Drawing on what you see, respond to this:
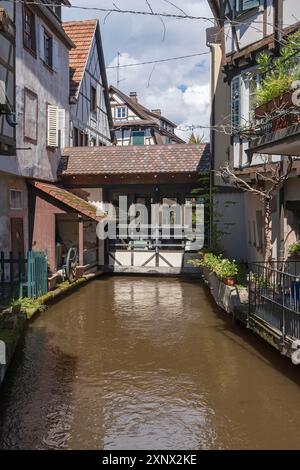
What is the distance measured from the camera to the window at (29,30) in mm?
15289

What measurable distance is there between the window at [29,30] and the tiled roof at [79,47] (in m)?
5.18

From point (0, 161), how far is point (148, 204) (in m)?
8.10

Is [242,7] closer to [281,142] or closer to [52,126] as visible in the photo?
[281,142]

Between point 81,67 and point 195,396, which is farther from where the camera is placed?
point 81,67

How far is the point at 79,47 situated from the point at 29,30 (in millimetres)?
7525

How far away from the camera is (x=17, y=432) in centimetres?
591

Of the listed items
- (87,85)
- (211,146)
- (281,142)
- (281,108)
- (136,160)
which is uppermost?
(87,85)

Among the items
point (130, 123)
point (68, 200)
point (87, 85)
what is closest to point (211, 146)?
point (68, 200)

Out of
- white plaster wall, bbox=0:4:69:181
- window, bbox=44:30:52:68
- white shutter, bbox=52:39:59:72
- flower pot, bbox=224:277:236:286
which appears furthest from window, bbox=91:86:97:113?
flower pot, bbox=224:277:236:286

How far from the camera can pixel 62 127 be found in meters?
19.4
